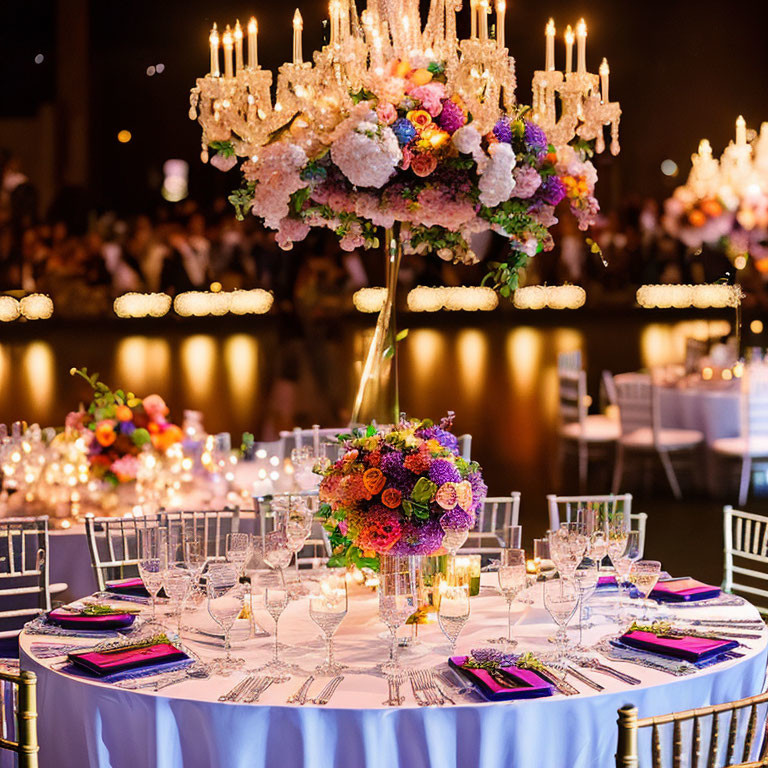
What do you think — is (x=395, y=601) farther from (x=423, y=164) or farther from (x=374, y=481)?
(x=423, y=164)

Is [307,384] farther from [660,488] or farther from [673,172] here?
[673,172]

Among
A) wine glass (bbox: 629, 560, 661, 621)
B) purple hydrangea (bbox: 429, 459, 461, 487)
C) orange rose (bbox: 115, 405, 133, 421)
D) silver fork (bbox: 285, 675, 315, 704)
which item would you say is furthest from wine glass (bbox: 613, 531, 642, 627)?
orange rose (bbox: 115, 405, 133, 421)

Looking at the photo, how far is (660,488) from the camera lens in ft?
28.0

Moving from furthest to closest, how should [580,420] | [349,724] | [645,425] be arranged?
[580,420] → [645,425] → [349,724]

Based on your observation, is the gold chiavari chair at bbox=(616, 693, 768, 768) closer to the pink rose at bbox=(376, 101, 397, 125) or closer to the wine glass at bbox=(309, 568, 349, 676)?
the wine glass at bbox=(309, 568, 349, 676)

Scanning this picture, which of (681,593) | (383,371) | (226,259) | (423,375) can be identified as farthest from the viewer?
(226,259)

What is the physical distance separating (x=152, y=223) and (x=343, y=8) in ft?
47.4

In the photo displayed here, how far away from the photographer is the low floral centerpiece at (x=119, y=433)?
533 centimetres

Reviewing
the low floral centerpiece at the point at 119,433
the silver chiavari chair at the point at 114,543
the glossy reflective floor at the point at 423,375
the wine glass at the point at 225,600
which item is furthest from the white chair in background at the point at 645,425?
the wine glass at the point at 225,600

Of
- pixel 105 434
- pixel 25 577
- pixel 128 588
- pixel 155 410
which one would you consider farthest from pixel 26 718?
pixel 155 410

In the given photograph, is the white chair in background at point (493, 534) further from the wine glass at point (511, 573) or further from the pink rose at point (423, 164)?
the pink rose at point (423, 164)

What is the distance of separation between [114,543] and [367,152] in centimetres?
225

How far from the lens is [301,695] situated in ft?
9.26

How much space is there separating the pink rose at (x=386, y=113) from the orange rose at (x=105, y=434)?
2.24 meters
